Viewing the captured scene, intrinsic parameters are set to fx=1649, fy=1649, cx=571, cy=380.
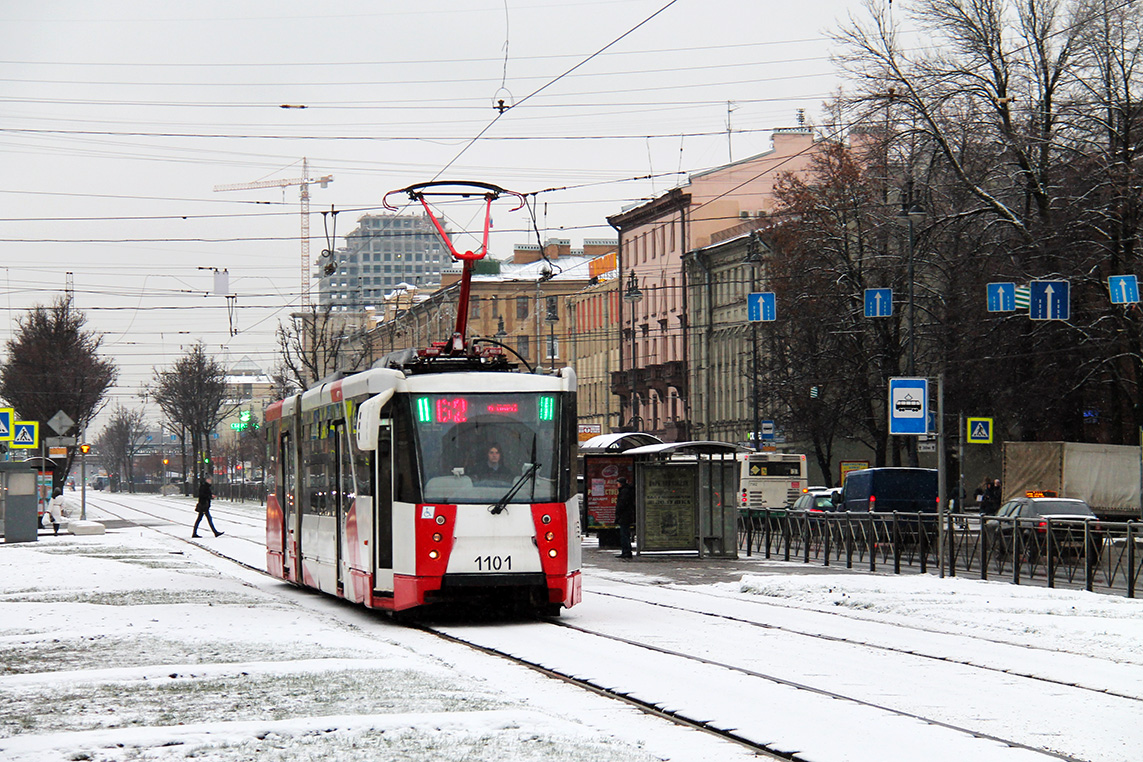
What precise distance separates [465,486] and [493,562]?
32.5 inches

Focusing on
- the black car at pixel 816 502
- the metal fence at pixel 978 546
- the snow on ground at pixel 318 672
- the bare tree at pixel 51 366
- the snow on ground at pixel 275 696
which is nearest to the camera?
the snow on ground at pixel 275 696

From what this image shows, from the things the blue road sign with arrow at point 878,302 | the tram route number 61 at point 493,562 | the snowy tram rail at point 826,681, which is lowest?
the snowy tram rail at point 826,681

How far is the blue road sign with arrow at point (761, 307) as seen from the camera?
171ft

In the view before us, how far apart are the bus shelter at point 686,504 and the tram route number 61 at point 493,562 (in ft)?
46.9

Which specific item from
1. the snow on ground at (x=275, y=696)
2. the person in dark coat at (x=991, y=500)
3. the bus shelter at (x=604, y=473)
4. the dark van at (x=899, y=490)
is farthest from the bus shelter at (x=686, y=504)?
the person in dark coat at (x=991, y=500)

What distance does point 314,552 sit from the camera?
834 inches

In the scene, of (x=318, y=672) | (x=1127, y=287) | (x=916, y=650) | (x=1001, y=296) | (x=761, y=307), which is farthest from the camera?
(x=761, y=307)

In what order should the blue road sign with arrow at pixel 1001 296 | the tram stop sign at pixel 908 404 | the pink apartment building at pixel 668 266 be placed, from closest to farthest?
the tram stop sign at pixel 908 404 → the blue road sign with arrow at pixel 1001 296 → the pink apartment building at pixel 668 266

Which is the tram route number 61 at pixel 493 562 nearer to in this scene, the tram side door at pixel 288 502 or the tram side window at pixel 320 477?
the tram side window at pixel 320 477

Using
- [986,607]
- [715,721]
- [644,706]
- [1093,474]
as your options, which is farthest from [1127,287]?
[715,721]

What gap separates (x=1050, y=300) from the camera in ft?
124

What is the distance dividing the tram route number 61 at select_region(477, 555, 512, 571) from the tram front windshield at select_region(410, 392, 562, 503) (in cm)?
57

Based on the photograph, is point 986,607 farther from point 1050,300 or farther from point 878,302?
point 878,302

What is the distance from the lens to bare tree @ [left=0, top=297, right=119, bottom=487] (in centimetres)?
6550
